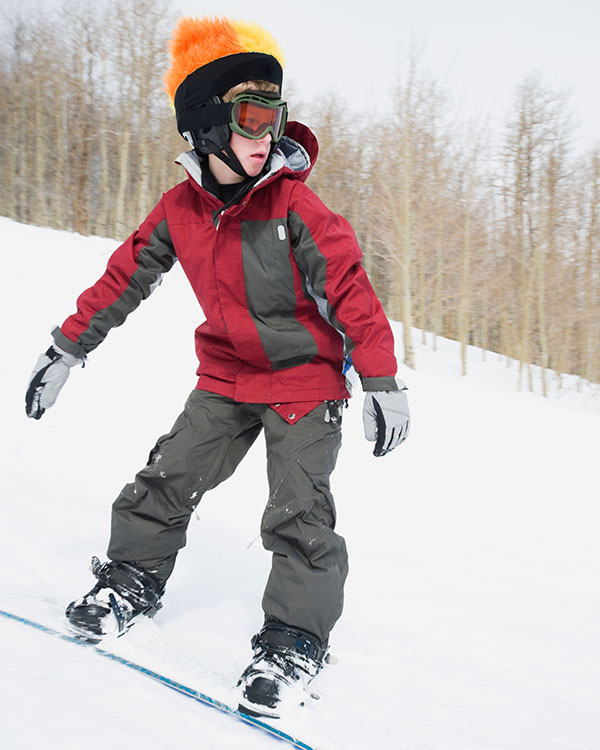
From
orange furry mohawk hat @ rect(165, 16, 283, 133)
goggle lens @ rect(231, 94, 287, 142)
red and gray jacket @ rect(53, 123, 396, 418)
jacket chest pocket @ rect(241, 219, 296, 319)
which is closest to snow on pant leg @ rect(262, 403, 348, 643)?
red and gray jacket @ rect(53, 123, 396, 418)

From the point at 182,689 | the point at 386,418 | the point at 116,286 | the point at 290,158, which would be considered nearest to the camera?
the point at 182,689

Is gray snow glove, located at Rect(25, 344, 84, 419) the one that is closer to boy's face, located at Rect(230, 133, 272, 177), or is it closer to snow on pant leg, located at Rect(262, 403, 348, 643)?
snow on pant leg, located at Rect(262, 403, 348, 643)

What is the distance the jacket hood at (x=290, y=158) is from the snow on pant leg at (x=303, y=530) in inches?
28.5

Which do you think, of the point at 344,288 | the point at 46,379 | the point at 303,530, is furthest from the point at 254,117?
the point at 303,530

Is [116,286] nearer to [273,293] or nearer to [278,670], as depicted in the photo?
[273,293]

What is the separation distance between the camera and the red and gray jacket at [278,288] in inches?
69.2

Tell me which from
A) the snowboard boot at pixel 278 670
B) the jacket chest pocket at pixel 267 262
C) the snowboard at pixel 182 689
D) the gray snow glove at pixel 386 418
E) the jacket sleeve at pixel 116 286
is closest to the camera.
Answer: the snowboard at pixel 182 689

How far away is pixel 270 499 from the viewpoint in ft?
6.08

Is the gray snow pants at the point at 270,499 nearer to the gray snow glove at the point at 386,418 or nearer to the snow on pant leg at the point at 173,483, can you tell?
the snow on pant leg at the point at 173,483

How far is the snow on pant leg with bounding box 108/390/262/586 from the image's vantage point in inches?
74.7

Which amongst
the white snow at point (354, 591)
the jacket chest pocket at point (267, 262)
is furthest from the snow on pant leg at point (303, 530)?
the jacket chest pocket at point (267, 262)

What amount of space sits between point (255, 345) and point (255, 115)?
0.70 m

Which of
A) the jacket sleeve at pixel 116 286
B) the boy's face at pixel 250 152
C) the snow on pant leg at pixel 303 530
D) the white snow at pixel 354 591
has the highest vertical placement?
the boy's face at pixel 250 152

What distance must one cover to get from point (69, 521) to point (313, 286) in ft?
5.44
